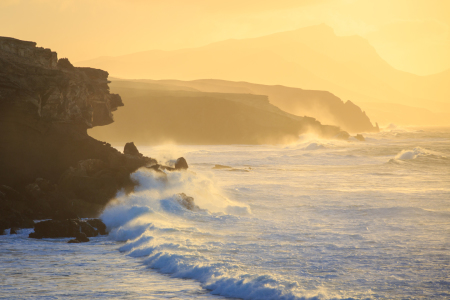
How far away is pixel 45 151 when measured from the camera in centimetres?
2064

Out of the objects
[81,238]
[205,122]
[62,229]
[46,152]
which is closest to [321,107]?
[205,122]

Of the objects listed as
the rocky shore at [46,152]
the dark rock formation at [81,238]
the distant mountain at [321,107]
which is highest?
the distant mountain at [321,107]

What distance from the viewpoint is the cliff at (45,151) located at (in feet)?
56.9

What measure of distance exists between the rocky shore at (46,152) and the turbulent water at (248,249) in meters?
1.37

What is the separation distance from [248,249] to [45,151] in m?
13.1

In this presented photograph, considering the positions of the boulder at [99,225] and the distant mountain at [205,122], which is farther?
the distant mountain at [205,122]

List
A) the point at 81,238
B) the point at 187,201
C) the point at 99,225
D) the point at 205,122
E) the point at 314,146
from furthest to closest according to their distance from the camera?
the point at 205,122 → the point at 314,146 → the point at 187,201 → the point at 99,225 → the point at 81,238

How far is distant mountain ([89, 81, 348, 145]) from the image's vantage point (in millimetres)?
82938

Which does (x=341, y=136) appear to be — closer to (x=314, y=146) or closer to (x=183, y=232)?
(x=314, y=146)

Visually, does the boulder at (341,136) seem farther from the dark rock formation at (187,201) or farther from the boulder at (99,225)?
the boulder at (99,225)

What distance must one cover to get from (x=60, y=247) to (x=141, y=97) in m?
85.3

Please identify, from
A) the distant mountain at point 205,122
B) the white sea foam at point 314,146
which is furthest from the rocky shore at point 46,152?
the distant mountain at point 205,122

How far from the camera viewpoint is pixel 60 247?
490 inches

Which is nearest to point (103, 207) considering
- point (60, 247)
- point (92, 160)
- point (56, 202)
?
point (56, 202)
